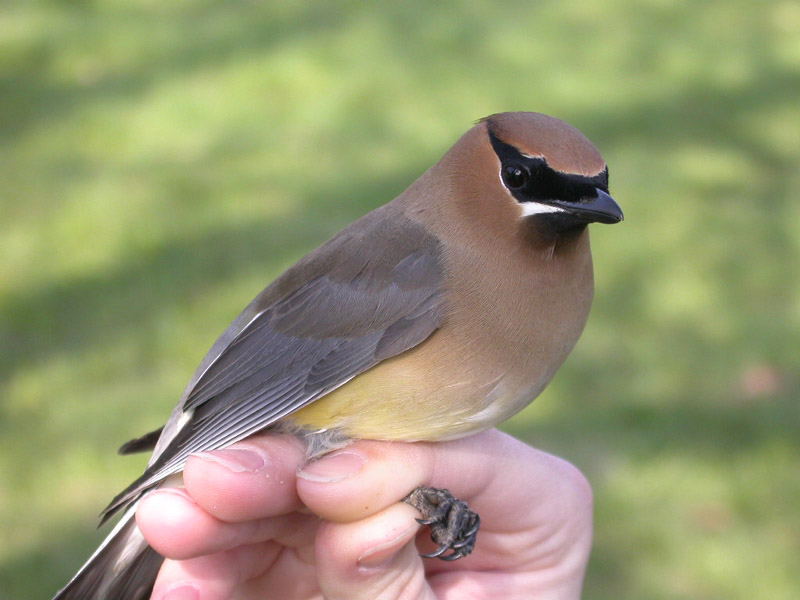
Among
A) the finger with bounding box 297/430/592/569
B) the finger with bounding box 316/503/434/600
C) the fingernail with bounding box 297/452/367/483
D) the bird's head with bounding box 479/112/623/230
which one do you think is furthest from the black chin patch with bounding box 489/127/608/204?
the finger with bounding box 316/503/434/600

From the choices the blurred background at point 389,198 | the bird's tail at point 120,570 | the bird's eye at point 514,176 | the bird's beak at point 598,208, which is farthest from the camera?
the blurred background at point 389,198

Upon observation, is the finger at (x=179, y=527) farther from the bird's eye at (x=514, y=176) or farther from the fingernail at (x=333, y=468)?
the bird's eye at (x=514, y=176)

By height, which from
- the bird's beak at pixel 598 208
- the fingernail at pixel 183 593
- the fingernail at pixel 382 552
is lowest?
the fingernail at pixel 382 552

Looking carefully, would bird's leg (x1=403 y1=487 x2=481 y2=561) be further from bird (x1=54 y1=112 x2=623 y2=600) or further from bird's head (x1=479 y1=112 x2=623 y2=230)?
bird's head (x1=479 y1=112 x2=623 y2=230)

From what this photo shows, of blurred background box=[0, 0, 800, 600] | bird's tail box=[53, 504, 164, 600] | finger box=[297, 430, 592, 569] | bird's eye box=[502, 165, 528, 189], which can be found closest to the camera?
finger box=[297, 430, 592, 569]

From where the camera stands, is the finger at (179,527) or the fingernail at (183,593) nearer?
the finger at (179,527)

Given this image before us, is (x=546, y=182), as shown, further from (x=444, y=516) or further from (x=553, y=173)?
(x=444, y=516)

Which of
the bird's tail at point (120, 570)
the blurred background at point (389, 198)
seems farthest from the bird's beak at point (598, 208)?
the blurred background at point (389, 198)
